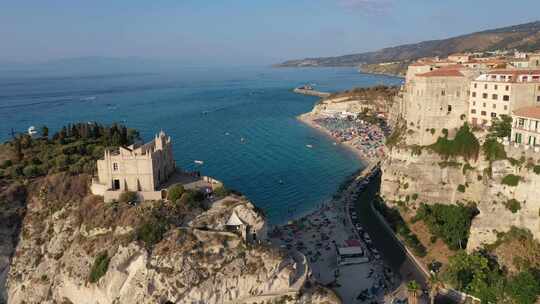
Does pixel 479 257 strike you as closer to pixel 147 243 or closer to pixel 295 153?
pixel 147 243

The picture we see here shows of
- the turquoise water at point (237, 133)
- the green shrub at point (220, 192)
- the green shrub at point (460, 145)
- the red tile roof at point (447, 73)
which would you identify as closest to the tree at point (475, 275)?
the green shrub at point (460, 145)

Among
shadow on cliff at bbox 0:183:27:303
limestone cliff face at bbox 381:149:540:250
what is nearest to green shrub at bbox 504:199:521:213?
Result: limestone cliff face at bbox 381:149:540:250

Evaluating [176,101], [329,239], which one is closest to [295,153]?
[329,239]

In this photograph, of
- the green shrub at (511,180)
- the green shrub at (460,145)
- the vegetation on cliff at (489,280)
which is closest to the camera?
the vegetation on cliff at (489,280)

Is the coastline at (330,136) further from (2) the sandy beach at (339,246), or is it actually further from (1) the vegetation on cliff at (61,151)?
(1) the vegetation on cliff at (61,151)

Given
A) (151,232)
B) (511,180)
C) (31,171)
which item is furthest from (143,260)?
(511,180)
